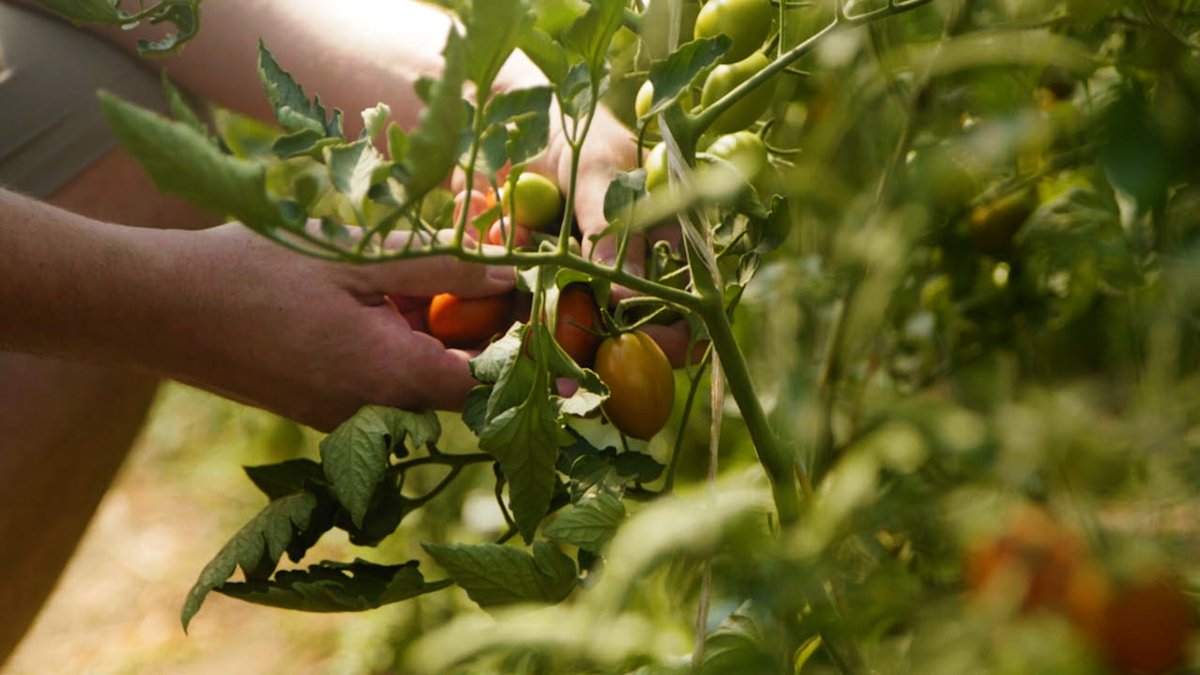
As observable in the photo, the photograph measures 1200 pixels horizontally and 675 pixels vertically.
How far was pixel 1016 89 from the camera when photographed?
666mm

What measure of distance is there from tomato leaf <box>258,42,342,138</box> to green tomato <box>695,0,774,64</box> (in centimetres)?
21

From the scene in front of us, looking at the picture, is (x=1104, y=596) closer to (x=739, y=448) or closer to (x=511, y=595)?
(x=511, y=595)

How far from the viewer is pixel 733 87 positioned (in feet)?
2.17

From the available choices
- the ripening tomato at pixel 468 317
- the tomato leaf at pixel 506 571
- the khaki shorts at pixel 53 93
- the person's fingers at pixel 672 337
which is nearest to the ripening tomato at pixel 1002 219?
the person's fingers at pixel 672 337

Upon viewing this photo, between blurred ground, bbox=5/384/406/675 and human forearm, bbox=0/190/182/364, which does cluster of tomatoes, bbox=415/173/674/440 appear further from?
blurred ground, bbox=5/384/406/675

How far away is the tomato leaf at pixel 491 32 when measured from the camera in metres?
0.41

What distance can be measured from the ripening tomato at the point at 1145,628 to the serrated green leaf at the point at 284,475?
0.46 m

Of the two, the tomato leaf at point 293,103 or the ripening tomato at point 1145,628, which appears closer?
the ripening tomato at point 1145,628

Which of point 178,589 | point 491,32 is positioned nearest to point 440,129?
point 491,32

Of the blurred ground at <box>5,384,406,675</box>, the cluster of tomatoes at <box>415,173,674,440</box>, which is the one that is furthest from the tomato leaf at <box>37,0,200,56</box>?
the blurred ground at <box>5,384,406,675</box>

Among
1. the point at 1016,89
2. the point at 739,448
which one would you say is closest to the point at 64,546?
the point at 739,448

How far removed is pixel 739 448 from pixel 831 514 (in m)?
0.43

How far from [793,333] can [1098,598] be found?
57 cm

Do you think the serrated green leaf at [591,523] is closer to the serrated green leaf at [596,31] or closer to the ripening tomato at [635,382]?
the ripening tomato at [635,382]
